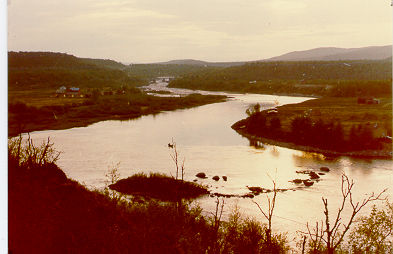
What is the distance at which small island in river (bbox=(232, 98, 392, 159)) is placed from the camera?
2102 cm

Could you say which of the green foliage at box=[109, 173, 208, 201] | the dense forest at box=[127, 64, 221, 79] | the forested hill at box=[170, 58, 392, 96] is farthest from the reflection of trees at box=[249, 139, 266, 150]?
the dense forest at box=[127, 64, 221, 79]

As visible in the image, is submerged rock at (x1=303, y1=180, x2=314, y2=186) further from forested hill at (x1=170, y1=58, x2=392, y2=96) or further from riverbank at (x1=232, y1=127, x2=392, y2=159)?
forested hill at (x1=170, y1=58, x2=392, y2=96)

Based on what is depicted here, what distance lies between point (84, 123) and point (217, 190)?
13.9 m

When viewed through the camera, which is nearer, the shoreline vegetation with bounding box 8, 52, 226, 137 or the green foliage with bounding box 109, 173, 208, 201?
the green foliage with bounding box 109, 173, 208, 201

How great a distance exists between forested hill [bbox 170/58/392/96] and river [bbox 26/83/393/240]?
15.9 metres

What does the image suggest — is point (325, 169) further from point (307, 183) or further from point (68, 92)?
point (68, 92)

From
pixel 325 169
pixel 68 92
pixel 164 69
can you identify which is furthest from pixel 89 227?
pixel 164 69

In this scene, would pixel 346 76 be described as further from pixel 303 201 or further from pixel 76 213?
pixel 76 213

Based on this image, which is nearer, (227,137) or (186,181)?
(186,181)

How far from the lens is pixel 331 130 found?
22250mm

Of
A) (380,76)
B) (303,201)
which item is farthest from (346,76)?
(303,201)

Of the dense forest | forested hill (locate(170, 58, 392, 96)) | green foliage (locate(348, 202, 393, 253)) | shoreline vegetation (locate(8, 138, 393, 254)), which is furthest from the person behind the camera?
the dense forest

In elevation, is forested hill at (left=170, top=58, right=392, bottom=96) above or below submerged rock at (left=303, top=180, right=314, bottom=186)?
above
